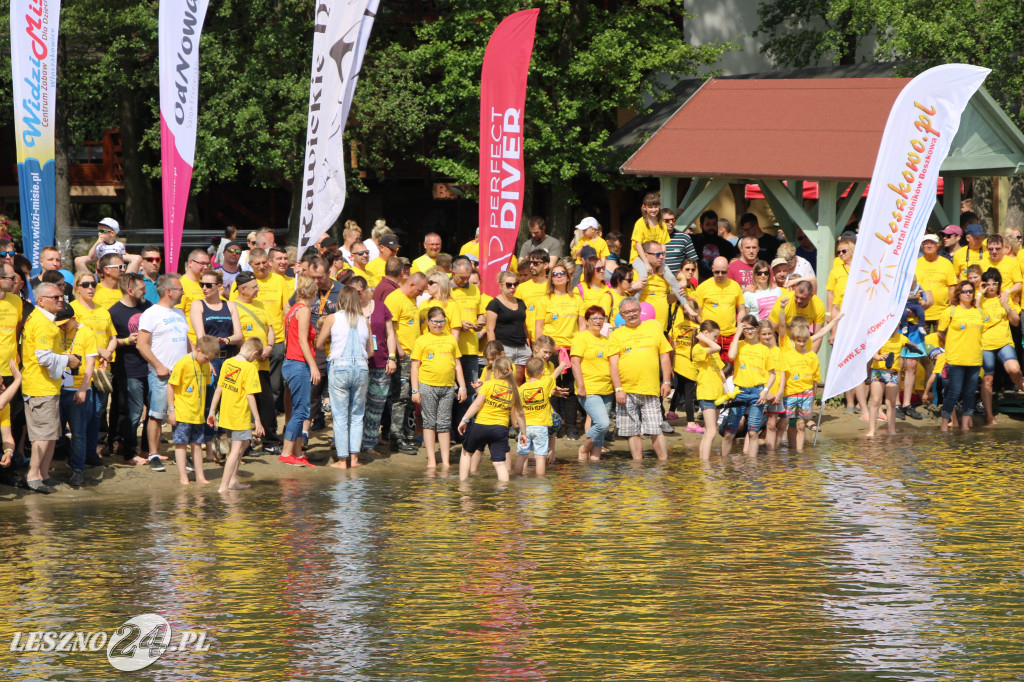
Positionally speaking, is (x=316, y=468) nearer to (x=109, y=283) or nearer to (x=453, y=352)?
(x=453, y=352)

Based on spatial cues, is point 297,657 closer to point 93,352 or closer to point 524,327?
point 93,352

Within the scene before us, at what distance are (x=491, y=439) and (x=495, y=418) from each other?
22cm

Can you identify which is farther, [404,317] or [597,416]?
[404,317]

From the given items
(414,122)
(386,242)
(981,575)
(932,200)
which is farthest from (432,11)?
(981,575)

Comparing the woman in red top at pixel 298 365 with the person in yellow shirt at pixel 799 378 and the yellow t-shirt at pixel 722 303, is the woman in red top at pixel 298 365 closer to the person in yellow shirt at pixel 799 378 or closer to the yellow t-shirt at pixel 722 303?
the yellow t-shirt at pixel 722 303

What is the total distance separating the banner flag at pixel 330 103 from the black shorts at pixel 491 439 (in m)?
2.99

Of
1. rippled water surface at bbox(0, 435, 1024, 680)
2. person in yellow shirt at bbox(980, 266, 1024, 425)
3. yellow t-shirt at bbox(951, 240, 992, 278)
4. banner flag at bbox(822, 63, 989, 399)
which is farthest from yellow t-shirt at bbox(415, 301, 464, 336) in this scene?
yellow t-shirt at bbox(951, 240, 992, 278)

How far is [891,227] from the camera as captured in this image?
14719 millimetres

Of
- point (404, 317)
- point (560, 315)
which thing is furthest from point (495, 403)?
point (560, 315)

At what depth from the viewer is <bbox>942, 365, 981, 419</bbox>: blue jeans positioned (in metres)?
16.8

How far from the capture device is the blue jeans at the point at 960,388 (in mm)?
16766

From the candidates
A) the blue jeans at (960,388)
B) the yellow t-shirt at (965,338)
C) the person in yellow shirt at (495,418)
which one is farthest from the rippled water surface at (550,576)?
the yellow t-shirt at (965,338)

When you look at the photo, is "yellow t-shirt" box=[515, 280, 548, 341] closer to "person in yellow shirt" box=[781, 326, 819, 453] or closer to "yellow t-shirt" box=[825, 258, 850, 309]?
"person in yellow shirt" box=[781, 326, 819, 453]

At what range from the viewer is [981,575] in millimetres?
9492
